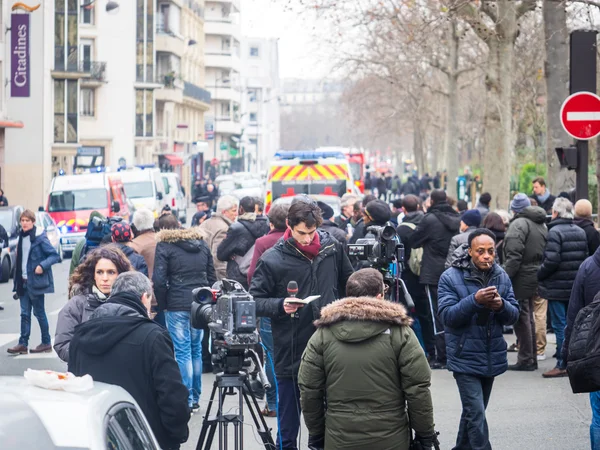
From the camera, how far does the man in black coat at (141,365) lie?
5695 mm

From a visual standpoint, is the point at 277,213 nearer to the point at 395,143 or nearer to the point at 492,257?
the point at 492,257

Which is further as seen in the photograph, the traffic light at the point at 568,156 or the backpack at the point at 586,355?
the traffic light at the point at 568,156

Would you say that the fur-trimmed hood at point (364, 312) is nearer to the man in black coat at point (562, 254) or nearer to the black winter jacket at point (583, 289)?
the black winter jacket at point (583, 289)

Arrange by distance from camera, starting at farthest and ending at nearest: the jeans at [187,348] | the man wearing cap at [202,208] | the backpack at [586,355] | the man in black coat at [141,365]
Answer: the man wearing cap at [202,208]
the jeans at [187,348]
the backpack at [586,355]
the man in black coat at [141,365]

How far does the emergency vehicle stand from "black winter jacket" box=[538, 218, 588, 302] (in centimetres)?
1908

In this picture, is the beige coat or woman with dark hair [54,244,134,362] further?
the beige coat

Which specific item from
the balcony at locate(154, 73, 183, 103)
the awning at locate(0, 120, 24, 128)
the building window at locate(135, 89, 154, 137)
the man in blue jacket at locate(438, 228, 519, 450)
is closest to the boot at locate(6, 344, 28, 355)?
the man in blue jacket at locate(438, 228, 519, 450)

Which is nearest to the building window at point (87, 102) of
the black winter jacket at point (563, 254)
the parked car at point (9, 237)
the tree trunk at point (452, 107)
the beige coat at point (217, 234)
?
the tree trunk at point (452, 107)

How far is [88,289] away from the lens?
7.23 m

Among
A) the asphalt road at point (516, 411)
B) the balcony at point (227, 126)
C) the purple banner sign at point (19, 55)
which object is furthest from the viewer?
the balcony at point (227, 126)

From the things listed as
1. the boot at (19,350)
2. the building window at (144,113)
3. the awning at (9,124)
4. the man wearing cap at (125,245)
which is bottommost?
the boot at (19,350)

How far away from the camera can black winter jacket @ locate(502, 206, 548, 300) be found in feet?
38.9

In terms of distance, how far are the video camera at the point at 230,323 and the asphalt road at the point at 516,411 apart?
1.57 m

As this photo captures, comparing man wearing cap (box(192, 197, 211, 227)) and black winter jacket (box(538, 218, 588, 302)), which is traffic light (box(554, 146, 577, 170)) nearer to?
black winter jacket (box(538, 218, 588, 302))
